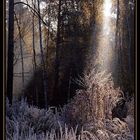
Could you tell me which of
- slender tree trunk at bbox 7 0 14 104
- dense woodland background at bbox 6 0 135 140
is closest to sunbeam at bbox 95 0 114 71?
dense woodland background at bbox 6 0 135 140

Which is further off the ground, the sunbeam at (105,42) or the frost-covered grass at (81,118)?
the sunbeam at (105,42)

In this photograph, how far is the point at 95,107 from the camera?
5.97 ft

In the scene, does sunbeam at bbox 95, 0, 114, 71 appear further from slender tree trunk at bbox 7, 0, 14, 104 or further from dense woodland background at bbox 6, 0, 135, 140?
slender tree trunk at bbox 7, 0, 14, 104

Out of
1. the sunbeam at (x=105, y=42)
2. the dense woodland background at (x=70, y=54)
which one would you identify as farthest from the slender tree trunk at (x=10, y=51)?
the sunbeam at (x=105, y=42)

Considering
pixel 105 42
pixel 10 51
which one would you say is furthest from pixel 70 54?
pixel 10 51

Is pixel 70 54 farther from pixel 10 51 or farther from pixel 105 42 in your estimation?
pixel 10 51

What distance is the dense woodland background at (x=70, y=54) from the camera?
180 centimetres

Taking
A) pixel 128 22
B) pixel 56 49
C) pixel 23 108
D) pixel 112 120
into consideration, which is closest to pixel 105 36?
pixel 128 22

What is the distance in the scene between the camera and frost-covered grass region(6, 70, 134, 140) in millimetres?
1769

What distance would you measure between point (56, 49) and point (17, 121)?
0.37 meters

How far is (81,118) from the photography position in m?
1.81

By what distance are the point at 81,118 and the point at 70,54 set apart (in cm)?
30

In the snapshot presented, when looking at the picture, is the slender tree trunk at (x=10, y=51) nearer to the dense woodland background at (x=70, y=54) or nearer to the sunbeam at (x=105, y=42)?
the dense woodland background at (x=70, y=54)

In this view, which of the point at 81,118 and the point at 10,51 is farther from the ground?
the point at 10,51
